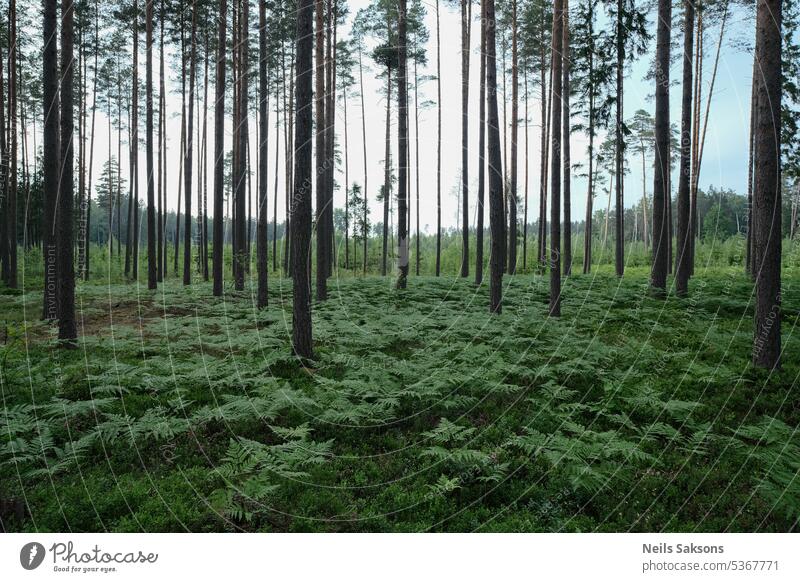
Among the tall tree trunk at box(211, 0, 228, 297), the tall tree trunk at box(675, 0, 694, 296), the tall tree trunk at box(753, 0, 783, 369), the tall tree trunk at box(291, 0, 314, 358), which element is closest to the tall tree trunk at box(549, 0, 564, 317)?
the tall tree trunk at box(753, 0, 783, 369)

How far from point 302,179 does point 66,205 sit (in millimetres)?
5732

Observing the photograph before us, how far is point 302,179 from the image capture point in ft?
27.3

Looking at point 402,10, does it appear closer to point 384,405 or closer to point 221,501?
point 384,405

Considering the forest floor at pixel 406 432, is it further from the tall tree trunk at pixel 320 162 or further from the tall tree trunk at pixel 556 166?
the tall tree trunk at pixel 320 162

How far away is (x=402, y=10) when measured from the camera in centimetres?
1636

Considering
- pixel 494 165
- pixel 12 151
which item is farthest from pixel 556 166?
pixel 12 151

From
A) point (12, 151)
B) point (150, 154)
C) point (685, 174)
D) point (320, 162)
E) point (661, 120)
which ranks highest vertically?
point (12, 151)

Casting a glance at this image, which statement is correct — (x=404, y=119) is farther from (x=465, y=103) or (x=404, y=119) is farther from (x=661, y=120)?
(x=661, y=120)

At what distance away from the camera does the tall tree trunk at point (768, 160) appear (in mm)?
7328

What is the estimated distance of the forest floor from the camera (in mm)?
4512

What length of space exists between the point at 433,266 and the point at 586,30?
28.9 metres
